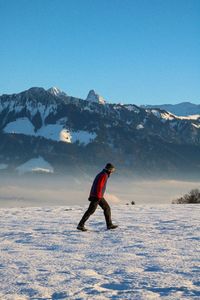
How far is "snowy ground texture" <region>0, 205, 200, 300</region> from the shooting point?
1010 centimetres

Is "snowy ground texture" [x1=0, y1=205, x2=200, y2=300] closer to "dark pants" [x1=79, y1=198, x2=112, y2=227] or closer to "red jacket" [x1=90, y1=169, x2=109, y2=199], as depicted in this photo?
"dark pants" [x1=79, y1=198, x2=112, y2=227]

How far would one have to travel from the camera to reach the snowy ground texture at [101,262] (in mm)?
10102

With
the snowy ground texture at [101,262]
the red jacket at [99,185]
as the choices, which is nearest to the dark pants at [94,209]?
the red jacket at [99,185]

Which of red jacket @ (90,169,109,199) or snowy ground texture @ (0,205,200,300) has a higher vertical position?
red jacket @ (90,169,109,199)

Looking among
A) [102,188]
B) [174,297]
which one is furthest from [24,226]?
[174,297]

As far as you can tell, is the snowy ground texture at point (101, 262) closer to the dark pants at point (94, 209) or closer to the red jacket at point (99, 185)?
the dark pants at point (94, 209)

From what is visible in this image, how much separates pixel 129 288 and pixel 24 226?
37.8ft

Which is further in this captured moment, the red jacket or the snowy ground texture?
the red jacket

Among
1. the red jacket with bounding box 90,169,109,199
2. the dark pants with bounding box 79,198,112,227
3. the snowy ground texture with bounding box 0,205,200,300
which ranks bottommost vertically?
the snowy ground texture with bounding box 0,205,200,300

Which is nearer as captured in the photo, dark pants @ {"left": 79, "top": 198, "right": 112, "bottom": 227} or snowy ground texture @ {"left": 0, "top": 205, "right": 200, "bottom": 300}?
snowy ground texture @ {"left": 0, "top": 205, "right": 200, "bottom": 300}

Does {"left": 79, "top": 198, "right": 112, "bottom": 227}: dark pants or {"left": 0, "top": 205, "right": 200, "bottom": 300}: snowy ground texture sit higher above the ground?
{"left": 79, "top": 198, "right": 112, "bottom": 227}: dark pants

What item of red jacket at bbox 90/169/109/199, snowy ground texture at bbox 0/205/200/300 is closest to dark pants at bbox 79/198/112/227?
red jacket at bbox 90/169/109/199

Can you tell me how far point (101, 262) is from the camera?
41.8ft

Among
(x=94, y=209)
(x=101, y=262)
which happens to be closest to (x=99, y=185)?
(x=94, y=209)
